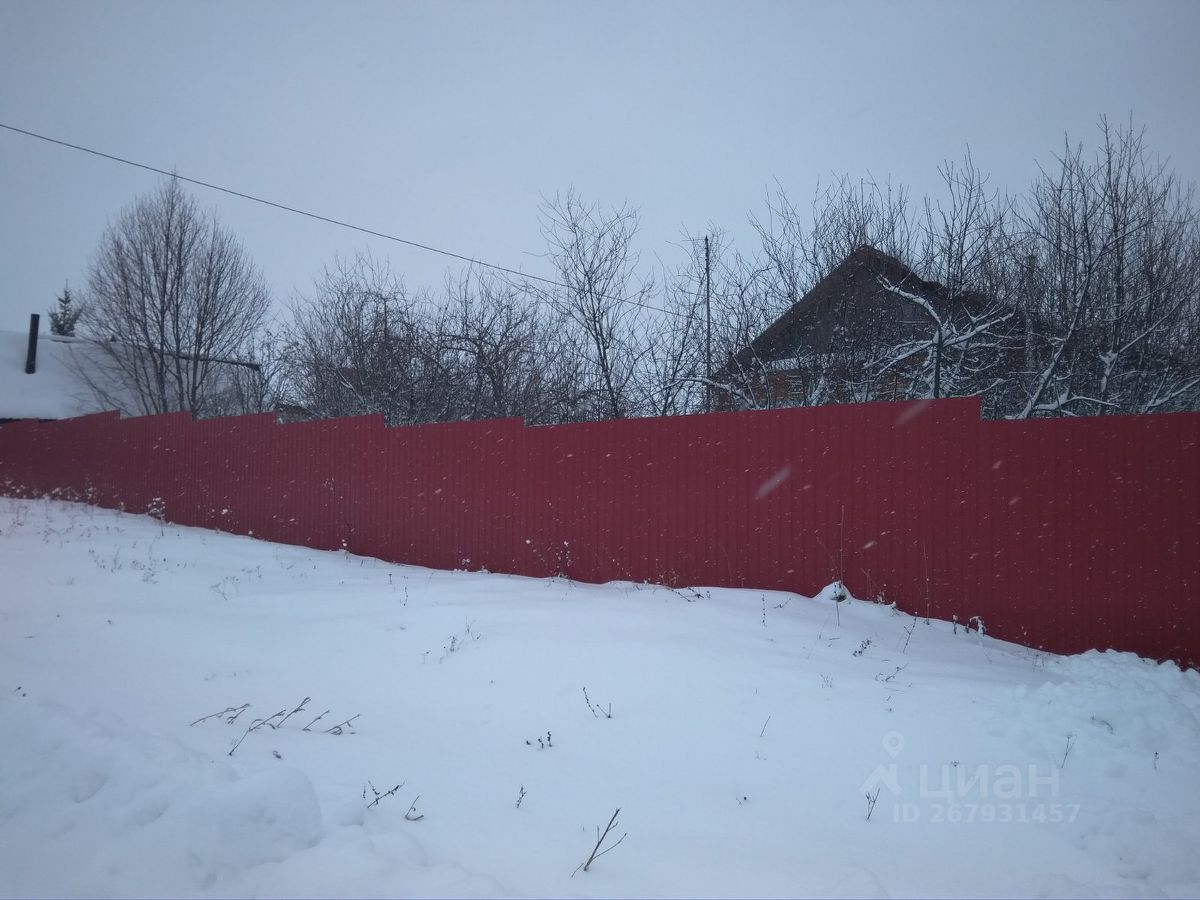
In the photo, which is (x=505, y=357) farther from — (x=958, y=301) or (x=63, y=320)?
(x=63, y=320)

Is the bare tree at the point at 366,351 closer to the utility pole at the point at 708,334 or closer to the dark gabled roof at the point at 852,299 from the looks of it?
the utility pole at the point at 708,334

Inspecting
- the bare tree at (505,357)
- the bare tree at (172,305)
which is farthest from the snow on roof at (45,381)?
the bare tree at (505,357)

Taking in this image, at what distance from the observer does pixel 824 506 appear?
21.5 ft

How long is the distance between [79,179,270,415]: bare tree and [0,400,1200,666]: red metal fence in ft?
46.3

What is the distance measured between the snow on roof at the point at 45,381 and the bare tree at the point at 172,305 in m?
3.90

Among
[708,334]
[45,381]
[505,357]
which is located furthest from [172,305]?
[708,334]

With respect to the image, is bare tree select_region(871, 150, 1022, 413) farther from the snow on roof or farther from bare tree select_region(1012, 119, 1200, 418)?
the snow on roof

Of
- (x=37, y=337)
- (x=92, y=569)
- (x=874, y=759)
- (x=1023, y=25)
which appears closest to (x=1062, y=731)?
(x=874, y=759)

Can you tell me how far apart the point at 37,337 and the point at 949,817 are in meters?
33.2

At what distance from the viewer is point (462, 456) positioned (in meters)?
9.05

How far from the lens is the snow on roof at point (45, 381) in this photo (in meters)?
24.8

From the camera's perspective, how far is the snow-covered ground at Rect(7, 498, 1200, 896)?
8.59ft

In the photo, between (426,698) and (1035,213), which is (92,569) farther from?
(1035,213)

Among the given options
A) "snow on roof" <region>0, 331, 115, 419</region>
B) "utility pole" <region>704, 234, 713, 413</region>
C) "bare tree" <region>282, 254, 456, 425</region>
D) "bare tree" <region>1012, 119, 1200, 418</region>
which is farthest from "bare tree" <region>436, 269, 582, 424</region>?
"snow on roof" <region>0, 331, 115, 419</region>
